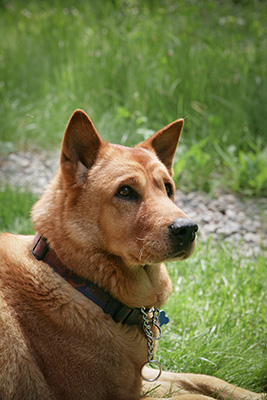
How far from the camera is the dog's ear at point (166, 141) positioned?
3053 mm

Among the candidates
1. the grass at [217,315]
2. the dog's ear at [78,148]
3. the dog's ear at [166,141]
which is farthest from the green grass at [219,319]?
the dog's ear at [78,148]

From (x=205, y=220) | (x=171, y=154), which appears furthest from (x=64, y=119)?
(x=171, y=154)

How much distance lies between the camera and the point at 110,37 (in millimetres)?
7656

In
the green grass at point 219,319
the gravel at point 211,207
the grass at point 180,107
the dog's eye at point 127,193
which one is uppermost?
the dog's eye at point 127,193

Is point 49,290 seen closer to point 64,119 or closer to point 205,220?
point 205,220

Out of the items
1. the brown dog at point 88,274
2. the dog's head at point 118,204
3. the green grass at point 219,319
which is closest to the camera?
the brown dog at point 88,274

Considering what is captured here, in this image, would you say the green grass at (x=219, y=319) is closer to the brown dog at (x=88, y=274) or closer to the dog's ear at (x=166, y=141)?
the brown dog at (x=88, y=274)

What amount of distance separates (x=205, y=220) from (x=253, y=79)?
279 cm

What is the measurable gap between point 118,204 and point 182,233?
412mm

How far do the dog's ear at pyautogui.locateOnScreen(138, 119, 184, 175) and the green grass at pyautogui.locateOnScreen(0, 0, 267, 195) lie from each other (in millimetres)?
2441

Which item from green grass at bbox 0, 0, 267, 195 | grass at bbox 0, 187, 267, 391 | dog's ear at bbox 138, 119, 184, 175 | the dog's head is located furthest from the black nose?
green grass at bbox 0, 0, 267, 195

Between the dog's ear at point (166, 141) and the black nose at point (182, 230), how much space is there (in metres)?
0.81

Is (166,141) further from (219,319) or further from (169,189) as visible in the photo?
(219,319)

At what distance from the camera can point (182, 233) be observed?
7.94 feet
